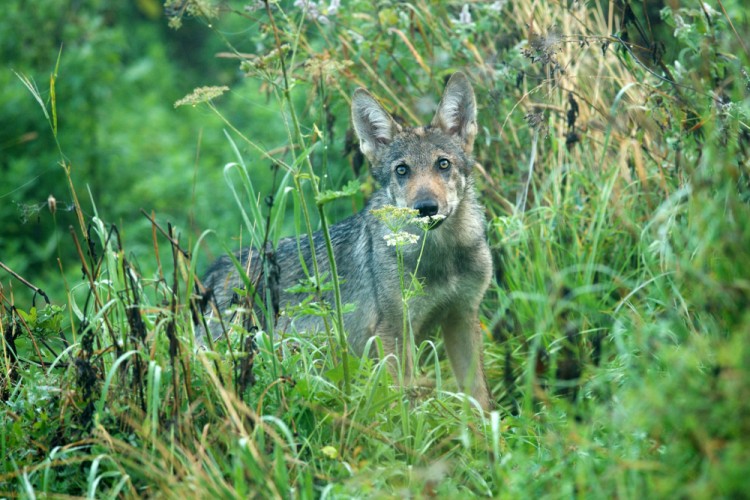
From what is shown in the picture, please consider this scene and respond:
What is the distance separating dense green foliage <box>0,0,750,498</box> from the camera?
9.27ft

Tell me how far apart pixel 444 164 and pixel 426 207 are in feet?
1.78

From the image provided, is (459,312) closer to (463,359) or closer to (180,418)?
(463,359)

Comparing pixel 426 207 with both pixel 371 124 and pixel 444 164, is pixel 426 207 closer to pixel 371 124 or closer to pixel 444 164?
pixel 444 164

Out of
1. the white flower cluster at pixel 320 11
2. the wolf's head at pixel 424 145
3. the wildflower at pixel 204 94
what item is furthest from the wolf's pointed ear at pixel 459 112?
the wildflower at pixel 204 94

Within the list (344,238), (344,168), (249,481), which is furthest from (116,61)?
(249,481)

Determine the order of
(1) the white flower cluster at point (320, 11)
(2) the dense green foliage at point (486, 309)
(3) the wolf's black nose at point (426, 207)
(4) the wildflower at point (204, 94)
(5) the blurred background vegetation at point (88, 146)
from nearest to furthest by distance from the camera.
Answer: (2) the dense green foliage at point (486, 309) < (4) the wildflower at point (204, 94) < (3) the wolf's black nose at point (426, 207) < (1) the white flower cluster at point (320, 11) < (5) the blurred background vegetation at point (88, 146)

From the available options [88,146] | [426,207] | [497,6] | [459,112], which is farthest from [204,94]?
[88,146]

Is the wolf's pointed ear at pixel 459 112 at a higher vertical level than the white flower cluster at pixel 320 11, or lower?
lower

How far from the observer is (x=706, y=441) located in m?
2.29

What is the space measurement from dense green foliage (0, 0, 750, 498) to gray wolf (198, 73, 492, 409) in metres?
0.20

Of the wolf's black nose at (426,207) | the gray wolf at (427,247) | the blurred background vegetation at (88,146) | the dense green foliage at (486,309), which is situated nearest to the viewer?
the dense green foliage at (486,309)

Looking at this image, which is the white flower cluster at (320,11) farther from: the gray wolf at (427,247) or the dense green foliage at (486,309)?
the gray wolf at (427,247)

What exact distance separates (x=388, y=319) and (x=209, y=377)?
1455mm

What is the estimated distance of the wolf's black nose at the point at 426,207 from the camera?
4.43m
